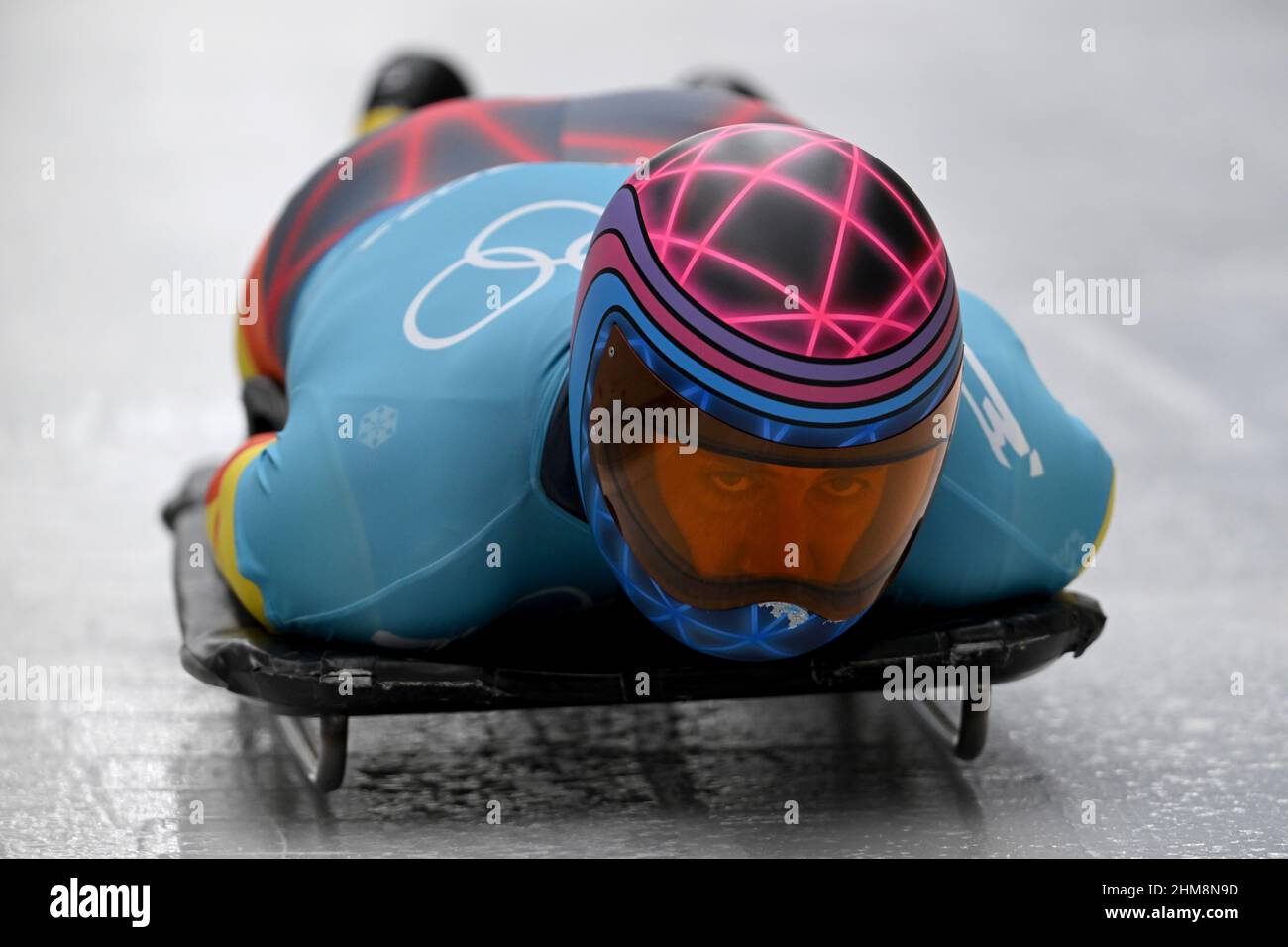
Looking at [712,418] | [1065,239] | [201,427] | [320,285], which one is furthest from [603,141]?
[1065,239]

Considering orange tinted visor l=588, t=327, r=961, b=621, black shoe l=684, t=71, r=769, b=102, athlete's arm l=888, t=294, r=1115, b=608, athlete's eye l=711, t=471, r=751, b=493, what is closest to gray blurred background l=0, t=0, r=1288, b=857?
athlete's arm l=888, t=294, r=1115, b=608

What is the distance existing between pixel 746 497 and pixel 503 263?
0.77 m

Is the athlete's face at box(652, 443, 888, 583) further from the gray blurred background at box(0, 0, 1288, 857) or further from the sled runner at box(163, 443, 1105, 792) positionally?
the gray blurred background at box(0, 0, 1288, 857)

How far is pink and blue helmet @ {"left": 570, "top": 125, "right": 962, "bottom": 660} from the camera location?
2104 mm

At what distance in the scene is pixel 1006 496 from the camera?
2711mm

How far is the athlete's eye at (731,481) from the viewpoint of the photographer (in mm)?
2154

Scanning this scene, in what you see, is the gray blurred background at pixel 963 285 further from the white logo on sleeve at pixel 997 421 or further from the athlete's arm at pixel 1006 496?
the white logo on sleeve at pixel 997 421

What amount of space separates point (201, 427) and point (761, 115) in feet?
7.32

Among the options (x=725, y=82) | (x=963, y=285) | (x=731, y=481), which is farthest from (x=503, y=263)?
(x=963, y=285)

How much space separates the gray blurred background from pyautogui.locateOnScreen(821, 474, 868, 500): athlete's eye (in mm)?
674

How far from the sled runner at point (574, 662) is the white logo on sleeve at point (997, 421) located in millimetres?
234

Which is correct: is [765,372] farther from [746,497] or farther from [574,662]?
[574,662]
